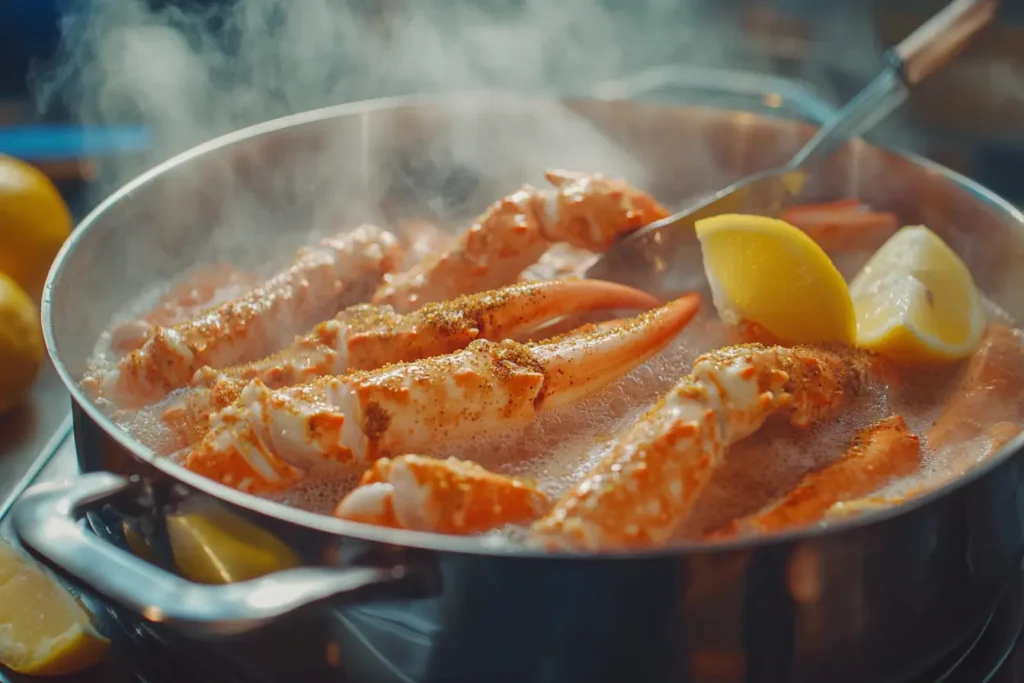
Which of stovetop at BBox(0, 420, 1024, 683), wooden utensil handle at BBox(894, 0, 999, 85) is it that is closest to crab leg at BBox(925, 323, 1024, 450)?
stovetop at BBox(0, 420, 1024, 683)

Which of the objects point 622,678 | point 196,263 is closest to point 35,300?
point 196,263

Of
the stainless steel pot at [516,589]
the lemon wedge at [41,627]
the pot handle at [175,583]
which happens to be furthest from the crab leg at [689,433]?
the lemon wedge at [41,627]

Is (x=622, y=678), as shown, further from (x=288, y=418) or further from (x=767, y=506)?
(x=288, y=418)

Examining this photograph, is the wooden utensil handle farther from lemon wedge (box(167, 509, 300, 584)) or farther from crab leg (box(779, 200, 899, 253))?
lemon wedge (box(167, 509, 300, 584))

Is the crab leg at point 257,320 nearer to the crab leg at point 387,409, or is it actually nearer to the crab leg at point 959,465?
the crab leg at point 387,409

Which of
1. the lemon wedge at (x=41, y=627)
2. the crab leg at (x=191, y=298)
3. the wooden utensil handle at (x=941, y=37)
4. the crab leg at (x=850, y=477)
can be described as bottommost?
the lemon wedge at (x=41, y=627)

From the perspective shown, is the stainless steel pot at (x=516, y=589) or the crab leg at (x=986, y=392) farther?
the crab leg at (x=986, y=392)
